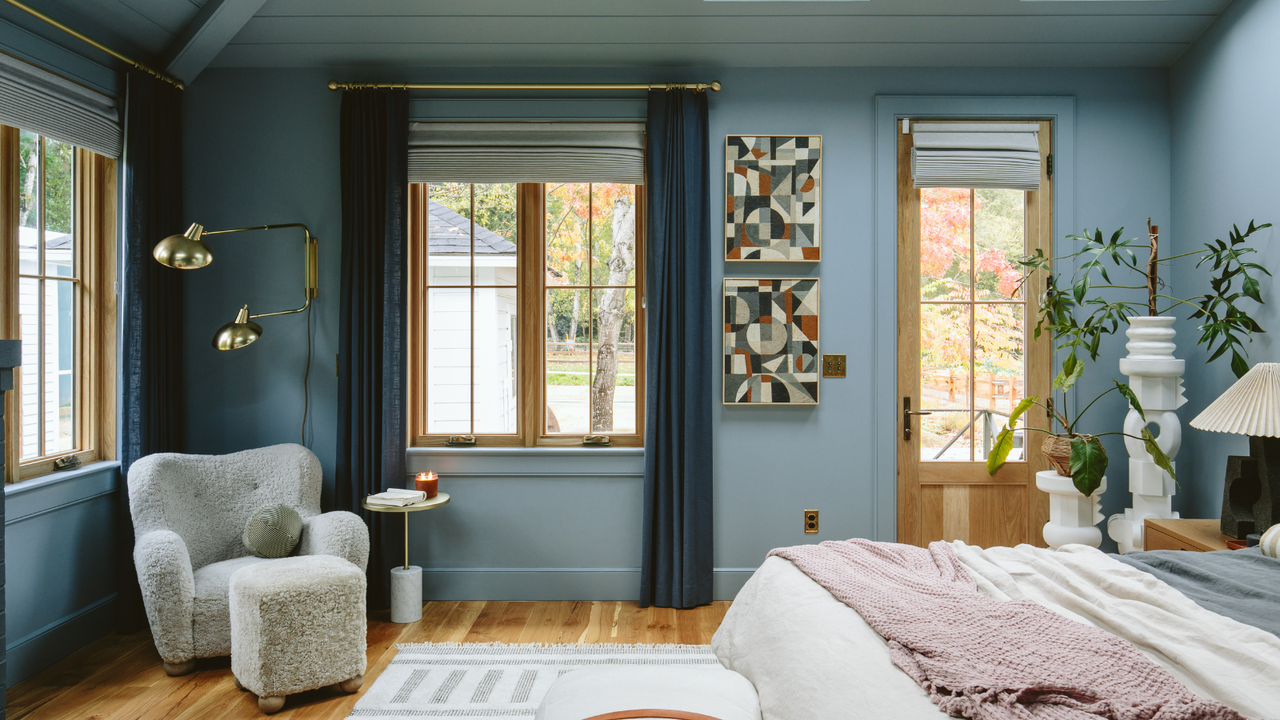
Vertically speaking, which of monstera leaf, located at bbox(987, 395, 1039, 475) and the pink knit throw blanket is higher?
monstera leaf, located at bbox(987, 395, 1039, 475)

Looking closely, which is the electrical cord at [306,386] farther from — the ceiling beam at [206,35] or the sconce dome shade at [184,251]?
the ceiling beam at [206,35]

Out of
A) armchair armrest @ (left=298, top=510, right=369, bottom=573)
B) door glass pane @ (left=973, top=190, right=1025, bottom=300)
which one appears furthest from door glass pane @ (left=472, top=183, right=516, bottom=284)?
door glass pane @ (left=973, top=190, right=1025, bottom=300)

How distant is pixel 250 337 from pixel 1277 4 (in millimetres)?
4119

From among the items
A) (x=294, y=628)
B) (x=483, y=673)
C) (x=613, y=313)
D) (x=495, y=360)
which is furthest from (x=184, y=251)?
(x=483, y=673)

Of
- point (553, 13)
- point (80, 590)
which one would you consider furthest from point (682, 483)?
point (80, 590)

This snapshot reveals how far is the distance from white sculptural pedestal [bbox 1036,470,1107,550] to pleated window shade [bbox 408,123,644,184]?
7.45ft

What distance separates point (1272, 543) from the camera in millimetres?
1683

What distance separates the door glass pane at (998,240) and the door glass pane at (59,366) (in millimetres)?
3899

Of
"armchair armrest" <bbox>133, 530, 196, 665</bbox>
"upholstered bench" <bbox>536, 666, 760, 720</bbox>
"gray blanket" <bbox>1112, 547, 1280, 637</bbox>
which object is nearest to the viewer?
"upholstered bench" <bbox>536, 666, 760, 720</bbox>

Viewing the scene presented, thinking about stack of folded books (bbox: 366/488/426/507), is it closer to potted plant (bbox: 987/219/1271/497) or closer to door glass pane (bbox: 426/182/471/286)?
door glass pane (bbox: 426/182/471/286)

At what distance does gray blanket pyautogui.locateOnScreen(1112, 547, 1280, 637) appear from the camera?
1.32 m

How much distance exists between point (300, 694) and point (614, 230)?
7.36ft

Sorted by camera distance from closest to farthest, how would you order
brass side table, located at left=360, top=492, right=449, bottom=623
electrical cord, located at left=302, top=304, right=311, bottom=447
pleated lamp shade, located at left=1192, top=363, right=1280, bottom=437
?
pleated lamp shade, located at left=1192, top=363, right=1280, bottom=437 < brass side table, located at left=360, top=492, right=449, bottom=623 < electrical cord, located at left=302, top=304, right=311, bottom=447

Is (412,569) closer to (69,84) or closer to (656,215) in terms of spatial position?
(656,215)
